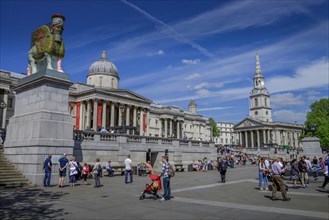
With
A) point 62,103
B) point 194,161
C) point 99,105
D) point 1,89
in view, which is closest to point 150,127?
point 99,105

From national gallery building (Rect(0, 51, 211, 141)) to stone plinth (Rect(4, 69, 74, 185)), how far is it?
3210cm

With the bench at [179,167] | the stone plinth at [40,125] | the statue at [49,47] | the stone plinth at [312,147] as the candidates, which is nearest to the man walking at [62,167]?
the stone plinth at [40,125]

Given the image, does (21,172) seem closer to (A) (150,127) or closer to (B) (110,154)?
(B) (110,154)

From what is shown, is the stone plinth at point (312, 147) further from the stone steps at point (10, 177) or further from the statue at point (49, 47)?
the stone steps at point (10, 177)

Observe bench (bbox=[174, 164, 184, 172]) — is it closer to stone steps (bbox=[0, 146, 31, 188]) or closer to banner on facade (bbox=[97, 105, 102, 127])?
stone steps (bbox=[0, 146, 31, 188])

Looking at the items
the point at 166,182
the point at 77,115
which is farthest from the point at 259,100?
the point at 166,182

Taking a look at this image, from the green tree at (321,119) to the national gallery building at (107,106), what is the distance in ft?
118

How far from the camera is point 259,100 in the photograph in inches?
5404

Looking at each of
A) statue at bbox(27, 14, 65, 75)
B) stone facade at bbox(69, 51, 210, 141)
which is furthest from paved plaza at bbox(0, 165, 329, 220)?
stone facade at bbox(69, 51, 210, 141)

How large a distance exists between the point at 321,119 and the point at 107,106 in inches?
2209

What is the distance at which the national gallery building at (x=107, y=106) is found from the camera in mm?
59819

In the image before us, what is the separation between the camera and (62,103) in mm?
17938

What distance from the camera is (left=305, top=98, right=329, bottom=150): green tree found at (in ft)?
225

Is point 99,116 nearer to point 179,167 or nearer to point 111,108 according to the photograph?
point 111,108
